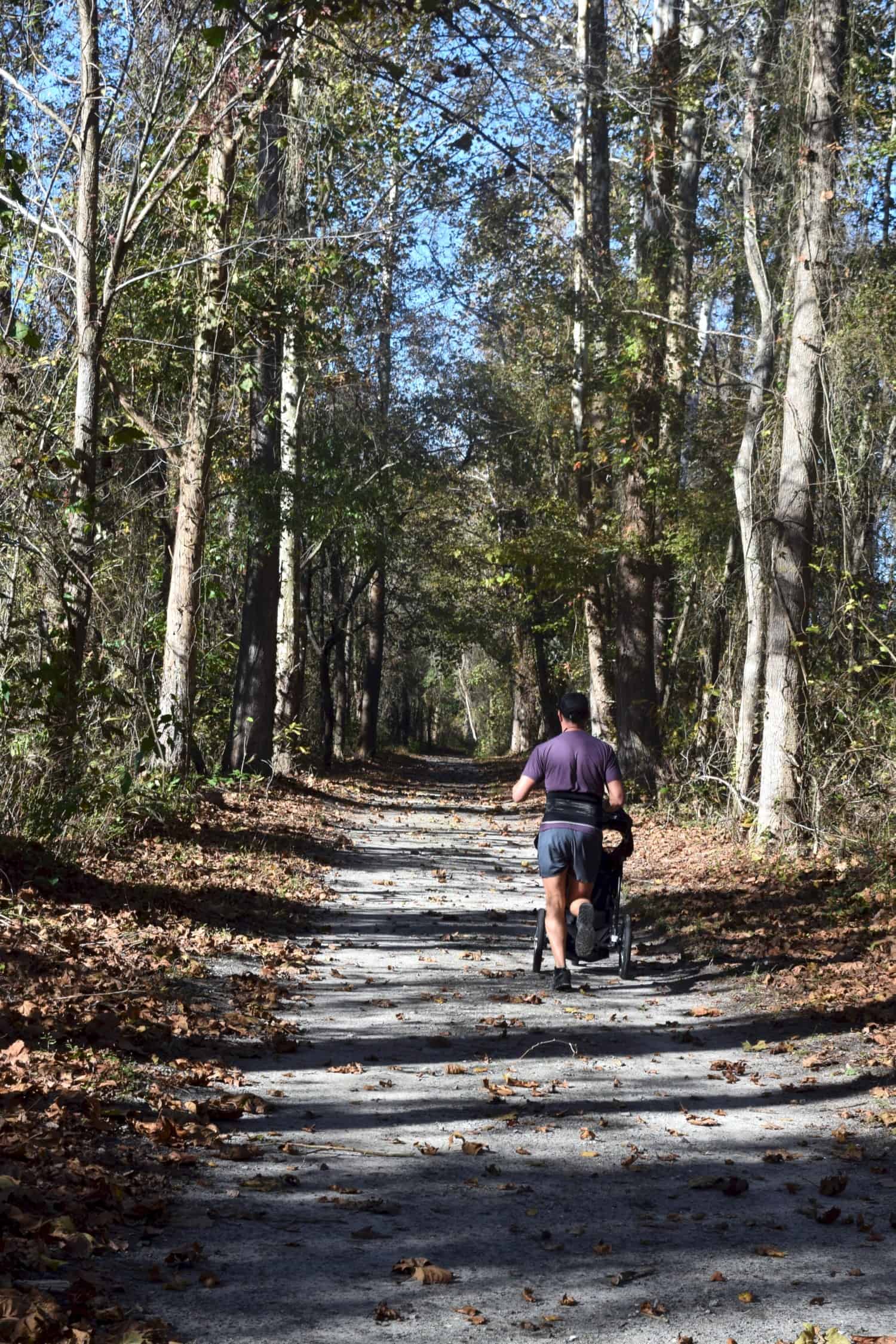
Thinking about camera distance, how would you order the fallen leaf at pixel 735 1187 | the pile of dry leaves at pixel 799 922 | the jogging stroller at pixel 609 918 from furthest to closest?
the jogging stroller at pixel 609 918 → the pile of dry leaves at pixel 799 922 → the fallen leaf at pixel 735 1187

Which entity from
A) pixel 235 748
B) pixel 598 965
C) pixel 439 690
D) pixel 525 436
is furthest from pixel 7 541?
pixel 439 690

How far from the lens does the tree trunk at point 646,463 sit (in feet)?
73.2

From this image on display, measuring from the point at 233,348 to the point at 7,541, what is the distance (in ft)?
25.4

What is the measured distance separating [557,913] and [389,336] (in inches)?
1035

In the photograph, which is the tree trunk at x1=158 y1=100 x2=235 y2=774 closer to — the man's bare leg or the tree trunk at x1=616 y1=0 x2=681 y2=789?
the tree trunk at x1=616 y1=0 x2=681 y2=789

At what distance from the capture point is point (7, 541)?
10.9m

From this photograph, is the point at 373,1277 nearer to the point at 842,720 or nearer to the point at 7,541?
the point at 7,541

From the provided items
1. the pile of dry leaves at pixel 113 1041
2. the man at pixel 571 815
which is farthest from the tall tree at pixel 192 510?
the man at pixel 571 815

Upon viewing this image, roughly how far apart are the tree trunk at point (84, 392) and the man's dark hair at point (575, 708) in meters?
4.11

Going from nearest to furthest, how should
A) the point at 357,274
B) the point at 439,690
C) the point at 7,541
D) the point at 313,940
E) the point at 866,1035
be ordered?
the point at 866,1035
the point at 7,541
the point at 313,940
the point at 357,274
the point at 439,690

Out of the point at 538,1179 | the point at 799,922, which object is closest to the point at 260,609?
the point at 799,922

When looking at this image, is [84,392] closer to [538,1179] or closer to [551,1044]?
[551,1044]

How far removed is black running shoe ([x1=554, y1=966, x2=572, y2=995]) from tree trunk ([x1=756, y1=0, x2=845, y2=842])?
581 centimetres

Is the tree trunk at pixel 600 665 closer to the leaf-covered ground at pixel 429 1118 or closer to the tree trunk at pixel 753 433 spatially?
the tree trunk at pixel 753 433
